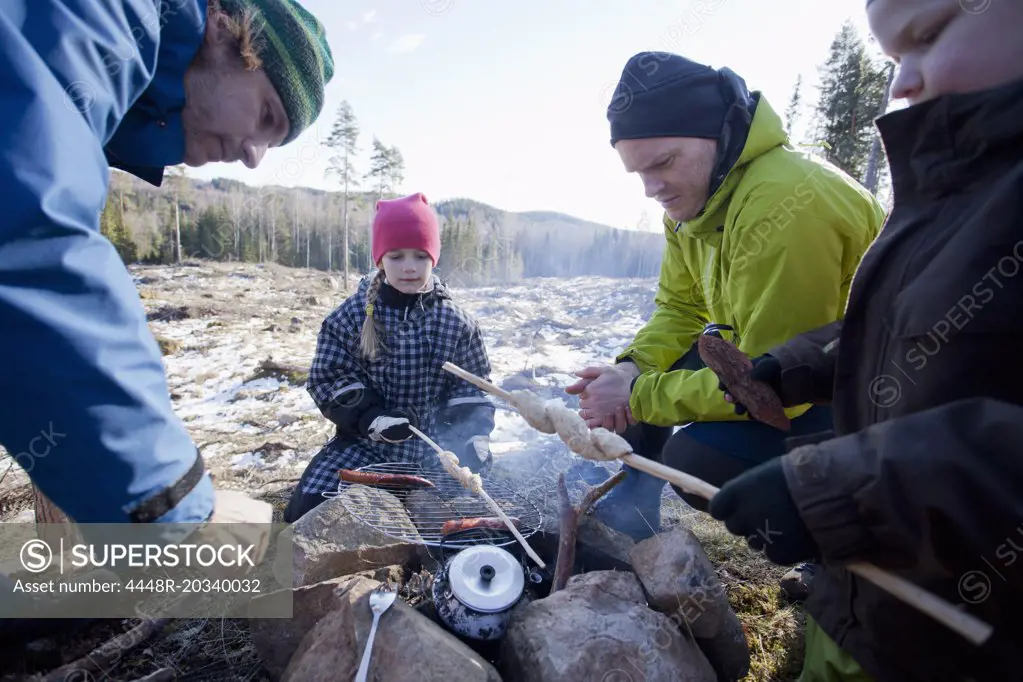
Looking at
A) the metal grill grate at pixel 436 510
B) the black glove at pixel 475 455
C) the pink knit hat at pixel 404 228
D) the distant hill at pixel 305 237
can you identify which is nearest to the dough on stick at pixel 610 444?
the metal grill grate at pixel 436 510

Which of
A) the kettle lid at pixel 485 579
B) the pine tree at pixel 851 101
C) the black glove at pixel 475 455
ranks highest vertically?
the pine tree at pixel 851 101

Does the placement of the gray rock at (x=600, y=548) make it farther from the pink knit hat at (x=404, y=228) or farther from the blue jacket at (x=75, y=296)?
the pink knit hat at (x=404, y=228)

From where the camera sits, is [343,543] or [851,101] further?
[851,101]

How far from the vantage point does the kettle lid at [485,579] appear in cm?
189

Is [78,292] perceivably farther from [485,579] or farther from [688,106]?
[688,106]

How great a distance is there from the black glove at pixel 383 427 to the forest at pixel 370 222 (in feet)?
9.58

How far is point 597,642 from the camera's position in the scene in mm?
1681

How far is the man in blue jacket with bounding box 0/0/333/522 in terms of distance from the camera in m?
1.01

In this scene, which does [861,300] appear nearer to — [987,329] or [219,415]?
[987,329]

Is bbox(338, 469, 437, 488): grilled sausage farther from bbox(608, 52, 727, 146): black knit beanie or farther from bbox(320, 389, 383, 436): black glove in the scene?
bbox(608, 52, 727, 146): black knit beanie

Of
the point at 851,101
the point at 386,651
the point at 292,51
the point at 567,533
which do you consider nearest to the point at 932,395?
the point at 567,533

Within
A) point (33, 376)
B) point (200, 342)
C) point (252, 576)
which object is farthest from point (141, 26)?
point (200, 342)

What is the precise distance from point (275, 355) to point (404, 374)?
5.90 metres

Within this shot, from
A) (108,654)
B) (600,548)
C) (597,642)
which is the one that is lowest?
(108,654)
